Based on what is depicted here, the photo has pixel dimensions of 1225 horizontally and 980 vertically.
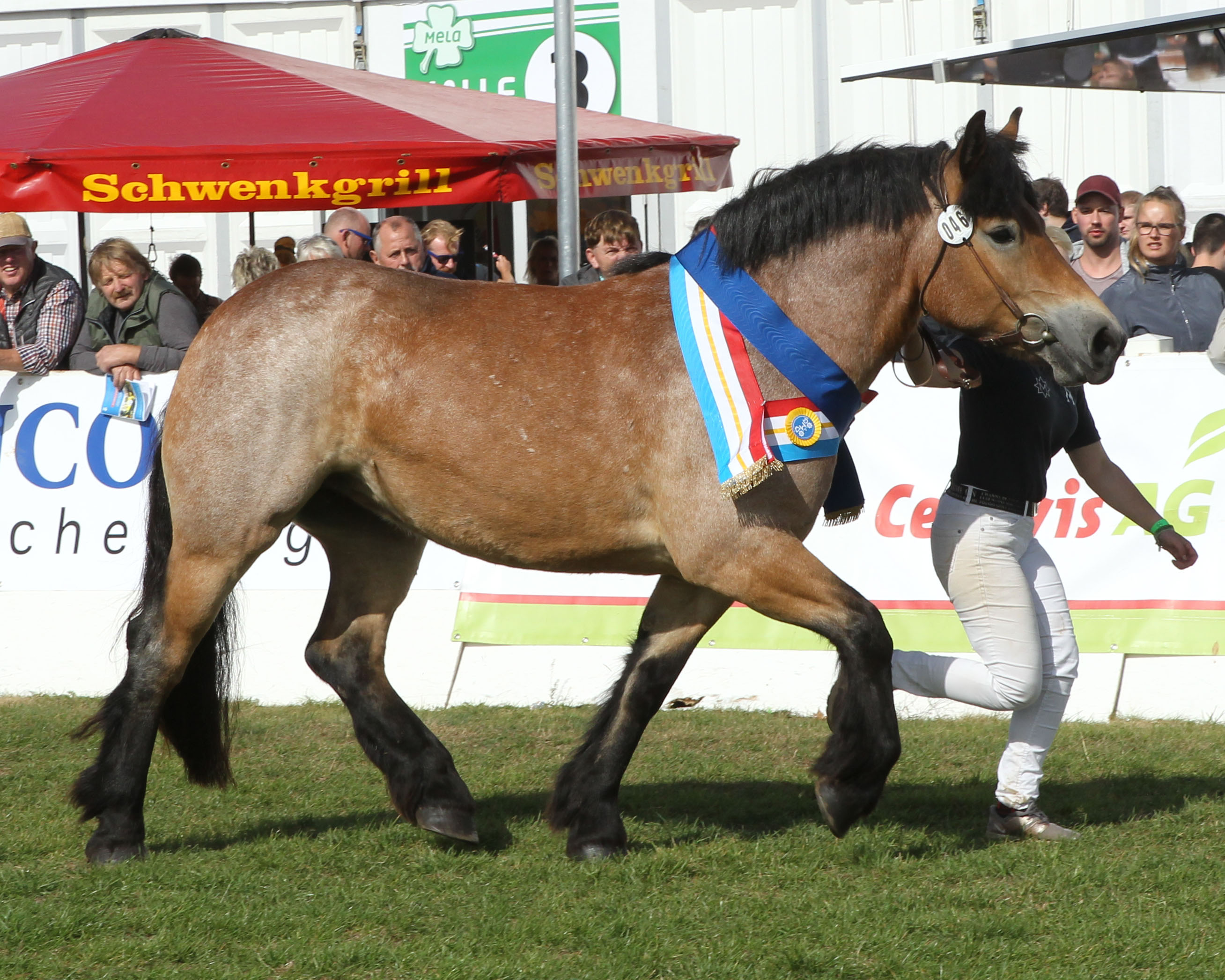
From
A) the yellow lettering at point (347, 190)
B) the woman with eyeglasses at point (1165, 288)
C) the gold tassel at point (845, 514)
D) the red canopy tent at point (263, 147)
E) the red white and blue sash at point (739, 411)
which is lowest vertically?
the gold tassel at point (845, 514)

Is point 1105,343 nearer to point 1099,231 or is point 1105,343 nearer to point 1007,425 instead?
point 1007,425

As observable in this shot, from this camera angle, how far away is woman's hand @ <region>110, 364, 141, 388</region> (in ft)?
22.9

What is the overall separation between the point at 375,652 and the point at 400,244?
3539mm

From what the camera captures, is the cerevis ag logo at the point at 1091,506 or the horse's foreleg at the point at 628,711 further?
the cerevis ag logo at the point at 1091,506

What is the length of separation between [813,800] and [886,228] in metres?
2.09

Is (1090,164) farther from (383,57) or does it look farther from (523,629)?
(523,629)

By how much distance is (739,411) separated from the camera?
402 centimetres

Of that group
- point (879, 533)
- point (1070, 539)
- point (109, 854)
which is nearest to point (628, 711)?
point (109, 854)

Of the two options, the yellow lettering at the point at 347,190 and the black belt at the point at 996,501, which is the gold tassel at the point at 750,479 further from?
the yellow lettering at the point at 347,190

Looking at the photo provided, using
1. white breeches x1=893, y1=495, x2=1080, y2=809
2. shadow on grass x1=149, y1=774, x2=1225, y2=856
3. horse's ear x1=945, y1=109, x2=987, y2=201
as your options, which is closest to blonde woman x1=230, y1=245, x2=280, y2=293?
shadow on grass x1=149, y1=774, x2=1225, y2=856

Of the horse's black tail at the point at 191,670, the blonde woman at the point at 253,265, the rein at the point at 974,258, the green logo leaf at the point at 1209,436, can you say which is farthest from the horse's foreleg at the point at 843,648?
the blonde woman at the point at 253,265

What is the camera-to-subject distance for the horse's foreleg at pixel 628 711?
4488mm

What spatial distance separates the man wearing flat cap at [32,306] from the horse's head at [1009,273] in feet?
16.3

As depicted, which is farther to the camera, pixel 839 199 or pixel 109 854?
pixel 109 854
